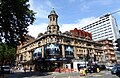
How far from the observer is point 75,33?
85562mm

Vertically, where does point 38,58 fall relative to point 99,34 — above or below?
below

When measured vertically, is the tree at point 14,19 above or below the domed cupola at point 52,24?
below

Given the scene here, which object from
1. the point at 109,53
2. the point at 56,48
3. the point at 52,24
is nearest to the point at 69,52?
the point at 56,48

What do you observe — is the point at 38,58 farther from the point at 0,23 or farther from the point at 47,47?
the point at 0,23

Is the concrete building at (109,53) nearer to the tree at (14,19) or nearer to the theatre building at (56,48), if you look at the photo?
the theatre building at (56,48)

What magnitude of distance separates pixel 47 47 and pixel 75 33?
18.9 m

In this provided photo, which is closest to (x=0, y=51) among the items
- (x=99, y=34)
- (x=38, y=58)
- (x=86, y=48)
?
(x=38, y=58)

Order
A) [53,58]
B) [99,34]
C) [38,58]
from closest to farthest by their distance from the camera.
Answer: [53,58], [38,58], [99,34]

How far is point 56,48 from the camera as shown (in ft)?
229

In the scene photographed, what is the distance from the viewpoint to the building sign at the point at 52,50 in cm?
6888

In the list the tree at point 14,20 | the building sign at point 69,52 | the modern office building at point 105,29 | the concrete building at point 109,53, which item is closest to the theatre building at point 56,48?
the building sign at point 69,52

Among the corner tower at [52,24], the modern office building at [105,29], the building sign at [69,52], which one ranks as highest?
the modern office building at [105,29]

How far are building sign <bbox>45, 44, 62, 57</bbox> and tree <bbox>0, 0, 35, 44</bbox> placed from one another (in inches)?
1158

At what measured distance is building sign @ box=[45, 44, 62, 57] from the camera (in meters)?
68.9
